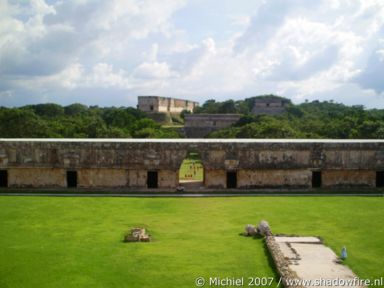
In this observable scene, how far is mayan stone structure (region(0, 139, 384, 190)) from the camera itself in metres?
18.6

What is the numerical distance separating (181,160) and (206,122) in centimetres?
3465

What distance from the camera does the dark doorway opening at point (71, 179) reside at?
18938mm

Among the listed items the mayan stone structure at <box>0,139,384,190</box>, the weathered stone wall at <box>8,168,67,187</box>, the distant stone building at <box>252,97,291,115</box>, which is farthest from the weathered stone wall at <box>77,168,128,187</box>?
the distant stone building at <box>252,97,291,115</box>

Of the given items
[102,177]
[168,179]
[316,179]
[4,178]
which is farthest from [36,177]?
[316,179]

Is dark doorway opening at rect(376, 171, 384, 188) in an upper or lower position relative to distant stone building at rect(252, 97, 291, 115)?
lower

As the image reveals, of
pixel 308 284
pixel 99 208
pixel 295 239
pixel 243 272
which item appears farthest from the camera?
pixel 99 208

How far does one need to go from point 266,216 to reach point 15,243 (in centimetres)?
703

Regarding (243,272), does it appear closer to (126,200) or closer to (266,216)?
(266,216)

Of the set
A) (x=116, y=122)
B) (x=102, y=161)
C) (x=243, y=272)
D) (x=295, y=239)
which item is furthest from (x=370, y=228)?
(x=116, y=122)

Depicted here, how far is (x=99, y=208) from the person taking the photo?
49.0 feet

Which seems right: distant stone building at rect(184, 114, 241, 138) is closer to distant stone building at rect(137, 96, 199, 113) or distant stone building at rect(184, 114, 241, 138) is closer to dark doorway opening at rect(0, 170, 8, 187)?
distant stone building at rect(137, 96, 199, 113)

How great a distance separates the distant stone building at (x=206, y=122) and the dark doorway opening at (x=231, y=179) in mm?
33453

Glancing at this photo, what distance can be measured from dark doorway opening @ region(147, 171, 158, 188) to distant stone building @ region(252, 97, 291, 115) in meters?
53.5

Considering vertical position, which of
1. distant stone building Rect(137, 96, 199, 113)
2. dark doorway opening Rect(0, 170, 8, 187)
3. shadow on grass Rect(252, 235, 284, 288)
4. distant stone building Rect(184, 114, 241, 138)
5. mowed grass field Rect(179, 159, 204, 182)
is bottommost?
shadow on grass Rect(252, 235, 284, 288)
